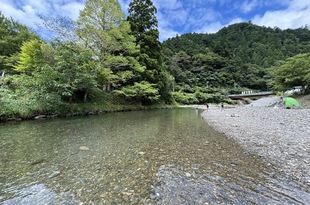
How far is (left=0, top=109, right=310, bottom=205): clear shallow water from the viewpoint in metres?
2.42

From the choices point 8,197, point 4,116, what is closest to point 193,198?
point 8,197

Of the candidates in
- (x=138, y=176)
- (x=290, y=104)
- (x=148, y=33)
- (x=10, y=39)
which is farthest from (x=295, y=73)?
(x=10, y=39)

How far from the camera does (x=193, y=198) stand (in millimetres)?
2430

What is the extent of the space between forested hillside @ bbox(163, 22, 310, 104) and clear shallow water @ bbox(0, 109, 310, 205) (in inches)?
1420

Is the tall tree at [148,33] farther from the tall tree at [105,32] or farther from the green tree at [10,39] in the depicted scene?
the green tree at [10,39]

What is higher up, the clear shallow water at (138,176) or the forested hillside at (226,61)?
the forested hillside at (226,61)

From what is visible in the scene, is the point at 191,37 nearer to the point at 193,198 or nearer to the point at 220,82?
the point at 220,82

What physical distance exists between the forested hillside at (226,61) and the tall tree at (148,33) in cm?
1785

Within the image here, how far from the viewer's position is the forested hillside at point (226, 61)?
51531 mm

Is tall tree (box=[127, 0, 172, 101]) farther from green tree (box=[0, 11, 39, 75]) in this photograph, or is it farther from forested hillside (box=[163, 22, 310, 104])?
forested hillside (box=[163, 22, 310, 104])

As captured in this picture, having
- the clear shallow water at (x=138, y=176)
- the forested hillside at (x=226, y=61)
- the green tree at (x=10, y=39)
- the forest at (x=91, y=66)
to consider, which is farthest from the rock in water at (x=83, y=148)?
the forested hillside at (x=226, y=61)

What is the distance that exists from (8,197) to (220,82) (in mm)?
64015

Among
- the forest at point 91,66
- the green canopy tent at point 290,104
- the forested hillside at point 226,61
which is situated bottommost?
the green canopy tent at point 290,104

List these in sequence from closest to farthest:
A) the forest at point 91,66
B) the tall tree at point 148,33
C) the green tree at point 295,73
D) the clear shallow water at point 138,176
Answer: the clear shallow water at point 138,176
the forest at point 91,66
the green tree at point 295,73
the tall tree at point 148,33
